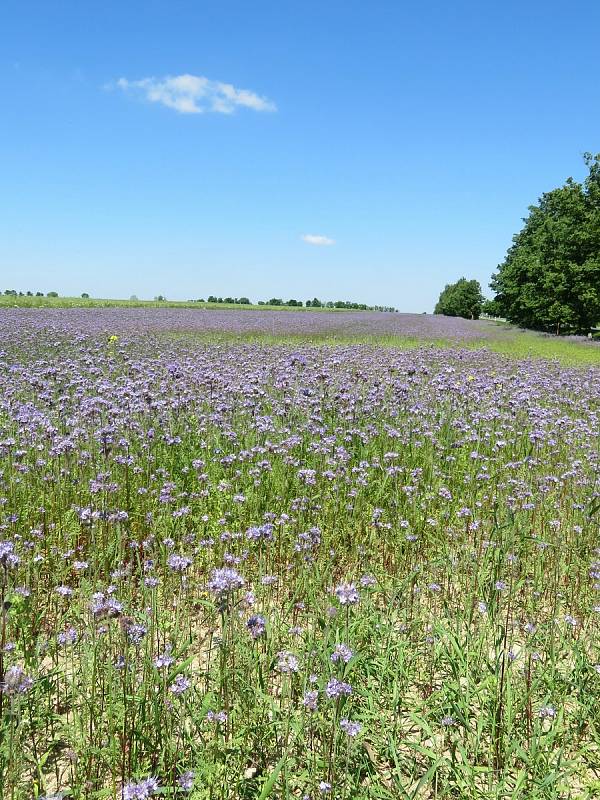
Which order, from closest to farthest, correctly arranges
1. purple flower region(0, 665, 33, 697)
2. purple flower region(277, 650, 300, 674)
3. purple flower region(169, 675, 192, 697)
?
purple flower region(0, 665, 33, 697) → purple flower region(169, 675, 192, 697) → purple flower region(277, 650, 300, 674)

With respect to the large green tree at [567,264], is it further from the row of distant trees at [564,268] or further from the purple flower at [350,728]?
the purple flower at [350,728]

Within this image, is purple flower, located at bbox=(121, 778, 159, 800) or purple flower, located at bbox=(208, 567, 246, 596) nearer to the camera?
purple flower, located at bbox=(121, 778, 159, 800)

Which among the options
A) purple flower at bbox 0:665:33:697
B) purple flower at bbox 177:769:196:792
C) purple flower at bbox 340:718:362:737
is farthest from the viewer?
purple flower at bbox 340:718:362:737

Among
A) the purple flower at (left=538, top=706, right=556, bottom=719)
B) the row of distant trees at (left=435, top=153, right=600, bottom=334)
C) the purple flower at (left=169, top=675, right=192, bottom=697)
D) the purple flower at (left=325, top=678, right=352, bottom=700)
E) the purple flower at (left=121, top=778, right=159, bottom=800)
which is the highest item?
the row of distant trees at (left=435, top=153, right=600, bottom=334)

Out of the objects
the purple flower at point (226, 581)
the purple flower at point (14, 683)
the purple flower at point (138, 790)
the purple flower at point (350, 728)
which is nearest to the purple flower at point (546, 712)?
the purple flower at point (350, 728)

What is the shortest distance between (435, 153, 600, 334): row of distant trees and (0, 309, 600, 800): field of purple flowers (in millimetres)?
29110

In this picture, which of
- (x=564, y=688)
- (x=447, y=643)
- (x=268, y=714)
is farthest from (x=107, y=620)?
(x=564, y=688)

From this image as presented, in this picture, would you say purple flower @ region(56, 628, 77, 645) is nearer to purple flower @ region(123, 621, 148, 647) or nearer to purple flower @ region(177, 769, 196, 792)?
purple flower @ region(123, 621, 148, 647)

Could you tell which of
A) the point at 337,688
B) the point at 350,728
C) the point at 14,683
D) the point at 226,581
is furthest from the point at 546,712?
the point at 14,683

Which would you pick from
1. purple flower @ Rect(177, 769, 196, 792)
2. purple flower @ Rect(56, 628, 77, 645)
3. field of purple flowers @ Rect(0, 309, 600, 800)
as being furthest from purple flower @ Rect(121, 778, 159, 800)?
purple flower @ Rect(56, 628, 77, 645)

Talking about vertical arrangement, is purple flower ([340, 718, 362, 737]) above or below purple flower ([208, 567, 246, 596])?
below

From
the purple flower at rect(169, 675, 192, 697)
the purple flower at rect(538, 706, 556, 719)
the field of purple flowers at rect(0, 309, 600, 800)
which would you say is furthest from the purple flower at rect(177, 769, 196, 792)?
the purple flower at rect(538, 706, 556, 719)

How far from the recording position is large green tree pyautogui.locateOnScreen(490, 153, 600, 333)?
33438mm

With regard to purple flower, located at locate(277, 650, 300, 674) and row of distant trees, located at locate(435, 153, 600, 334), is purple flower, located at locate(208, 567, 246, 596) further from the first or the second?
row of distant trees, located at locate(435, 153, 600, 334)
